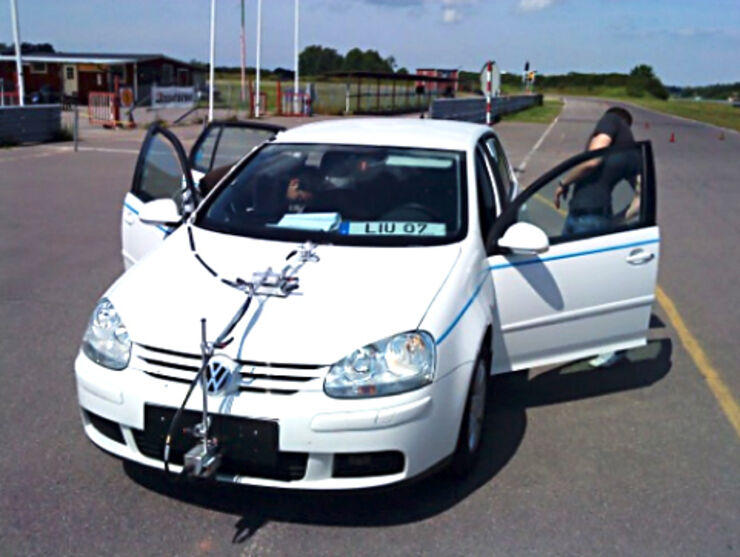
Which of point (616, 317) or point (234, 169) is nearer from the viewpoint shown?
point (616, 317)

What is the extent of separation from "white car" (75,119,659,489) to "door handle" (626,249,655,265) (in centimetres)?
3

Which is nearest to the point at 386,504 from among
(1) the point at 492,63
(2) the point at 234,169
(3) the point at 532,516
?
(3) the point at 532,516

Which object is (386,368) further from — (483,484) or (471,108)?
(471,108)

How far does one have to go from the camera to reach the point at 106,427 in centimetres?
348

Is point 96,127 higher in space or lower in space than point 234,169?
lower

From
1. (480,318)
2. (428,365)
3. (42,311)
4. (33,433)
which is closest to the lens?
(428,365)

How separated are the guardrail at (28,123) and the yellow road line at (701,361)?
16.7 m

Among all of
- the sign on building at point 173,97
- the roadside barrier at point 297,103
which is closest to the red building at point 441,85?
the roadside barrier at point 297,103

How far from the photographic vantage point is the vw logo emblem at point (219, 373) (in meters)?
3.17

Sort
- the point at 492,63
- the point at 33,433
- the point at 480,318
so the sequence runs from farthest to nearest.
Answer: the point at 492,63
the point at 33,433
the point at 480,318

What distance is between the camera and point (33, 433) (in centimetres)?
423

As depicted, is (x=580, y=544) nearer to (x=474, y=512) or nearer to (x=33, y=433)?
(x=474, y=512)

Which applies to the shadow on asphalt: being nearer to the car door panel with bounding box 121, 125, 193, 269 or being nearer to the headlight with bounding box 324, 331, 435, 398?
the headlight with bounding box 324, 331, 435, 398

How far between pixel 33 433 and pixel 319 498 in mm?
1609
